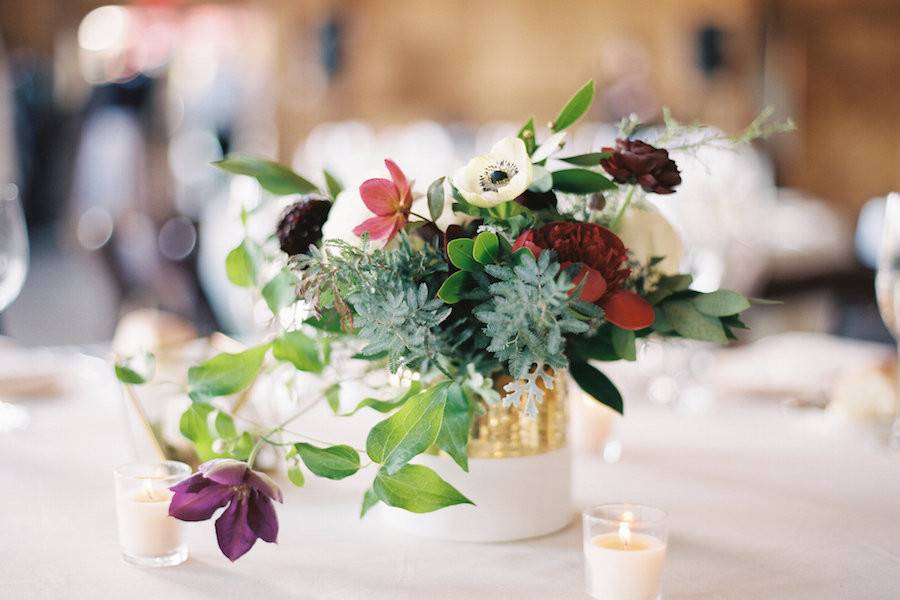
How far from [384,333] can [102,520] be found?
1.25 ft

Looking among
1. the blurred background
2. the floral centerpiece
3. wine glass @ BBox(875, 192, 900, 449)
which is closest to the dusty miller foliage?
the floral centerpiece

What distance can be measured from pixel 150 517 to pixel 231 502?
94mm

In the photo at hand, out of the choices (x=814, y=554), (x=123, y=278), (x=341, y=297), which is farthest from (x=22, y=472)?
(x=123, y=278)

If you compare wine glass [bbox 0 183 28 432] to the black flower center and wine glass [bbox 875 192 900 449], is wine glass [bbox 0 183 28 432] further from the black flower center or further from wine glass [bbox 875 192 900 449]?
wine glass [bbox 875 192 900 449]

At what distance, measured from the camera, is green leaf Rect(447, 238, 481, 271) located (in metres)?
0.81

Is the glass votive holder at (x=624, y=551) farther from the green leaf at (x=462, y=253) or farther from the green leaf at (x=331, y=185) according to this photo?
the green leaf at (x=331, y=185)

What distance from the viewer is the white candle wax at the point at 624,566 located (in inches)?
31.5

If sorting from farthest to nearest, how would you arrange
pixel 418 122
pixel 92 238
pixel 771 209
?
pixel 418 122
pixel 771 209
pixel 92 238

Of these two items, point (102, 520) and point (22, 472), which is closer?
point (102, 520)

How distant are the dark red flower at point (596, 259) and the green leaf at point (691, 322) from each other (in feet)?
0.30

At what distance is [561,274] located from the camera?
0.77 m

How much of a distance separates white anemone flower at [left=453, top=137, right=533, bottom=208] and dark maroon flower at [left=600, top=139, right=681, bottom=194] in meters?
0.08

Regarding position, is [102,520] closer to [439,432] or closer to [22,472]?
[22,472]

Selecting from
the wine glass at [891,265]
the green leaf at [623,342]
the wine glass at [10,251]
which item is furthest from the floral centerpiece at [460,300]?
the wine glass at [10,251]
